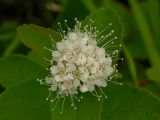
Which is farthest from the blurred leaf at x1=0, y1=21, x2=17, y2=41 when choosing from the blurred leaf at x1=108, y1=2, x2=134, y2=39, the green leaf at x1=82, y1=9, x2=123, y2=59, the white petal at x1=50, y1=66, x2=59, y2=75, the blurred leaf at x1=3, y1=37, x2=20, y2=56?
the white petal at x1=50, y1=66, x2=59, y2=75

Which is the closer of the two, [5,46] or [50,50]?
[50,50]

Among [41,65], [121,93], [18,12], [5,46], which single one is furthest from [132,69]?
[18,12]

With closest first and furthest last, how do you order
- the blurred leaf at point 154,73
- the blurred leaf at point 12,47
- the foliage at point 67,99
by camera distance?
the foliage at point 67,99, the blurred leaf at point 154,73, the blurred leaf at point 12,47

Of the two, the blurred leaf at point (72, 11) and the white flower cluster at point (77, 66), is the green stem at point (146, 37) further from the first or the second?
the white flower cluster at point (77, 66)

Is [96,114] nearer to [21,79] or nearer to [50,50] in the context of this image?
[50,50]

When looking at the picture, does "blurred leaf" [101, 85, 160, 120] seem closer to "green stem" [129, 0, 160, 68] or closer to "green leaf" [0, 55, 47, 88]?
"green leaf" [0, 55, 47, 88]

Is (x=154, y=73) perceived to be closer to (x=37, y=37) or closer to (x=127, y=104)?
(x=127, y=104)

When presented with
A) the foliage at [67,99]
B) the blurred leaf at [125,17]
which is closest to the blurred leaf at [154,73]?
the foliage at [67,99]
